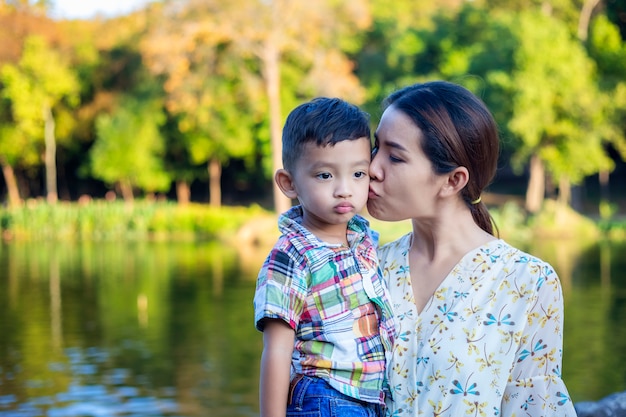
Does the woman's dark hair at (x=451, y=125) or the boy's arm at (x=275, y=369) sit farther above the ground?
the woman's dark hair at (x=451, y=125)

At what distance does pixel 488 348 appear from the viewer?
6.35ft

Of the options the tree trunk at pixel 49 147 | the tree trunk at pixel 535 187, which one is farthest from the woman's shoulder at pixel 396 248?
the tree trunk at pixel 49 147

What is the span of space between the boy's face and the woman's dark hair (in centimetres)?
13

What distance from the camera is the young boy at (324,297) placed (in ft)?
6.29

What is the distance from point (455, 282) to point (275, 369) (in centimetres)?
40

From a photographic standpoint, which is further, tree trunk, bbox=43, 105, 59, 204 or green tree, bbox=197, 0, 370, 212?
tree trunk, bbox=43, 105, 59, 204

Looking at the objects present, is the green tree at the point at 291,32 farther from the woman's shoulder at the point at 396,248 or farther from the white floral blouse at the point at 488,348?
the white floral blouse at the point at 488,348

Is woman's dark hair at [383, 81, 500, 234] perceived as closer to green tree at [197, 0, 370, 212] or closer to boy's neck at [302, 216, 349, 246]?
boy's neck at [302, 216, 349, 246]

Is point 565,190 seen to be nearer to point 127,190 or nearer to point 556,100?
point 556,100

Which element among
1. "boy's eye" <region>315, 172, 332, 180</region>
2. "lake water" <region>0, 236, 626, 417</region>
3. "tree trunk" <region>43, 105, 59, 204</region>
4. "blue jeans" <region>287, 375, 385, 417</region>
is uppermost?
"tree trunk" <region>43, 105, 59, 204</region>

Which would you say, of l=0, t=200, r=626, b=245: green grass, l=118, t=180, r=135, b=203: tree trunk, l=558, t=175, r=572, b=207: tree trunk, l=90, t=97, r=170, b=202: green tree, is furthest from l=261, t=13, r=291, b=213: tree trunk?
l=118, t=180, r=135, b=203: tree trunk

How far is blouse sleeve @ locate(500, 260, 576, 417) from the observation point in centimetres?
190

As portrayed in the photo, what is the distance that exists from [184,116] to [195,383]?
2027cm

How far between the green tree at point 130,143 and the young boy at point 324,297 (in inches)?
1070
